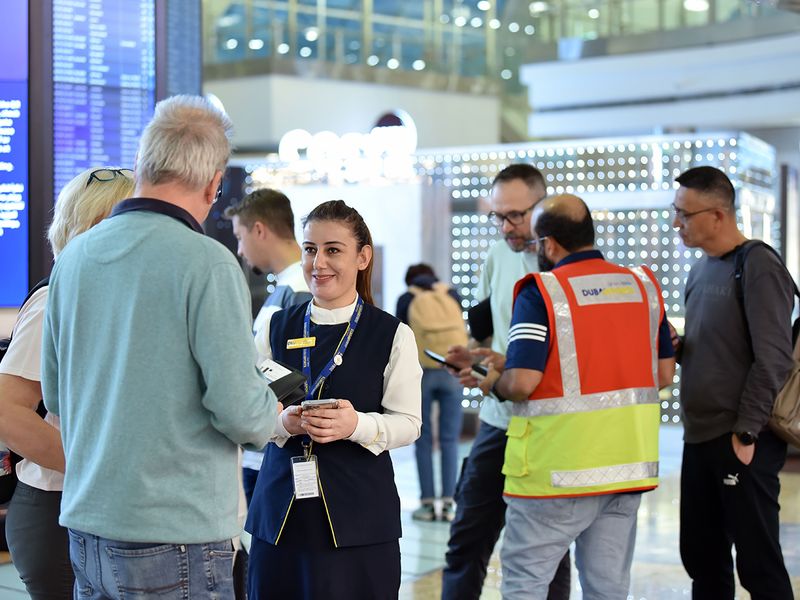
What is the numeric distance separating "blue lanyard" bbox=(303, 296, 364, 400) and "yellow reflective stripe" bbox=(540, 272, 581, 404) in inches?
25.0

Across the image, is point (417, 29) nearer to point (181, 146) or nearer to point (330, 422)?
point (330, 422)

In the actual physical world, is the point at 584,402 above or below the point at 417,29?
below

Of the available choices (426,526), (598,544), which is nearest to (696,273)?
(598,544)

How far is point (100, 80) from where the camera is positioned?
4449 mm

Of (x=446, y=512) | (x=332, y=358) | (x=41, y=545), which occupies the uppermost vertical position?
(x=332, y=358)

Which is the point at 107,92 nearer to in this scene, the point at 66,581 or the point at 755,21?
the point at 66,581

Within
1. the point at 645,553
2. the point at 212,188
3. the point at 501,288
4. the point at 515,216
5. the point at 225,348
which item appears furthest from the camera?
the point at 645,553

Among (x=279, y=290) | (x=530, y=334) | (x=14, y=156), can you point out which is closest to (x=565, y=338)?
(x=530, y=334)

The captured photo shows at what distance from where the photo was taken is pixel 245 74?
16.9 metres

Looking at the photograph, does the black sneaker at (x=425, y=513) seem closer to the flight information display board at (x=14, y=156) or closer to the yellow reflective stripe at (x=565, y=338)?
the flight information display board at (x=14, y=156)

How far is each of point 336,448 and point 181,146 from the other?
35.5 inches

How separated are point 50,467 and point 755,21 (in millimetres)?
14543

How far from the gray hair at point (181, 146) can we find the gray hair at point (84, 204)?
0.57 meters

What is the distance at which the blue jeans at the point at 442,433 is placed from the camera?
6.81 meters
